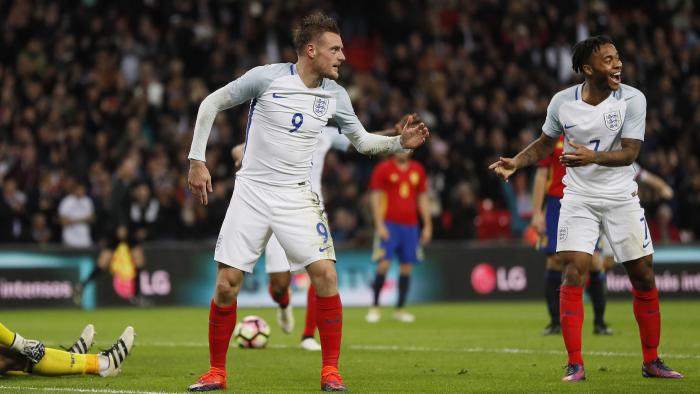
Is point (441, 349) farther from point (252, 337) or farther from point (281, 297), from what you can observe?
point (252, 337)

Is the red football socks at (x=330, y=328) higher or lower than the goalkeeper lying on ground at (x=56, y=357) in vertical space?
higher

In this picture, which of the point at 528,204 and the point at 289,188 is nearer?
the point at 289,188

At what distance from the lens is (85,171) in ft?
73.2

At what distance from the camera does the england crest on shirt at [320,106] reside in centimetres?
883

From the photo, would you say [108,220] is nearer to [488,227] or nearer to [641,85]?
[488,227]

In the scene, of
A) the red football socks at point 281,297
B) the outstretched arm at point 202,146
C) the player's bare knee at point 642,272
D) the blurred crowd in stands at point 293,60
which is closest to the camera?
the outstretched arm at point 202,146

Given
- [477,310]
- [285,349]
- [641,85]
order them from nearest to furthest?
[285,349]
[477,310]
[641,85]

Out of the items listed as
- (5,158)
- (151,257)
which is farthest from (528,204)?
(5,158)

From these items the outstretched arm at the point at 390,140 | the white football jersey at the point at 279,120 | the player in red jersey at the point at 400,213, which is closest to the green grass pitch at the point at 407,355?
the player in red jersey at the point at 400,213

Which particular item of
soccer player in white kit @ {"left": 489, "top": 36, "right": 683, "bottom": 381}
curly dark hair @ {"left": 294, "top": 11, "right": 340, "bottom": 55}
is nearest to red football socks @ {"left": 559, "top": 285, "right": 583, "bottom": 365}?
soccer player in white kit @ {"left": 489, "top": 36, "right": 683, "bottom": 381}

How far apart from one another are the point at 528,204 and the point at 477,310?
11.5 feet

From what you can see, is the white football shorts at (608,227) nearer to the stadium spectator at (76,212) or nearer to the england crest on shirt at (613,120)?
the england crest on shirt at (613,120)

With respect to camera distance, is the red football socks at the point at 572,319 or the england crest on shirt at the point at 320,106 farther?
the red football socks at the point at 572,319

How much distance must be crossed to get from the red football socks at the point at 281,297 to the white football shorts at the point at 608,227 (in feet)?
12.9
